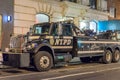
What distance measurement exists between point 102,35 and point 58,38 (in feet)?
19.4

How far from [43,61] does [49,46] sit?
0.81 m

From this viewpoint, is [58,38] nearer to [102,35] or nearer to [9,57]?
[9,57]

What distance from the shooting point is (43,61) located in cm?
1528

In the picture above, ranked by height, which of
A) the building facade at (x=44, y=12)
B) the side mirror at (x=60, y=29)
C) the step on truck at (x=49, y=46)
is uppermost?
the building facade at (x=44, y=12)

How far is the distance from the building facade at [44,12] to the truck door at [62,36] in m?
6.64

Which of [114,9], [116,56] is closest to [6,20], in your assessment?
[116,56]

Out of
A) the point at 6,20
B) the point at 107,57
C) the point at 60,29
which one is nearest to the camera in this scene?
the point at 60,29

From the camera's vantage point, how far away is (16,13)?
74.5ft

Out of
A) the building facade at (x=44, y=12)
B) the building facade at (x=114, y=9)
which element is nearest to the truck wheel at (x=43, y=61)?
the building facade at (x=44, y=12)

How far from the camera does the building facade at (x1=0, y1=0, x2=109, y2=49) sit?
22.5 metres

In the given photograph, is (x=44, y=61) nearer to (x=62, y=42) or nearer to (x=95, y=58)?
(x=62, y=42)

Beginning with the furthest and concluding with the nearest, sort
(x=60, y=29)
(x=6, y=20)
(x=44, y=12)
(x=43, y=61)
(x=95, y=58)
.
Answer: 1. (x=44, y=12)
2. (x=6, y=20)
3. (x=95, y=58)
4. (x=60, y=29)
5. (x=43, y=61)

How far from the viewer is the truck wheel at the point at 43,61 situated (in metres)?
15.0

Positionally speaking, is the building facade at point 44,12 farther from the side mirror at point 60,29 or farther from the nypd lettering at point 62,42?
the side mirror at point 60,29
